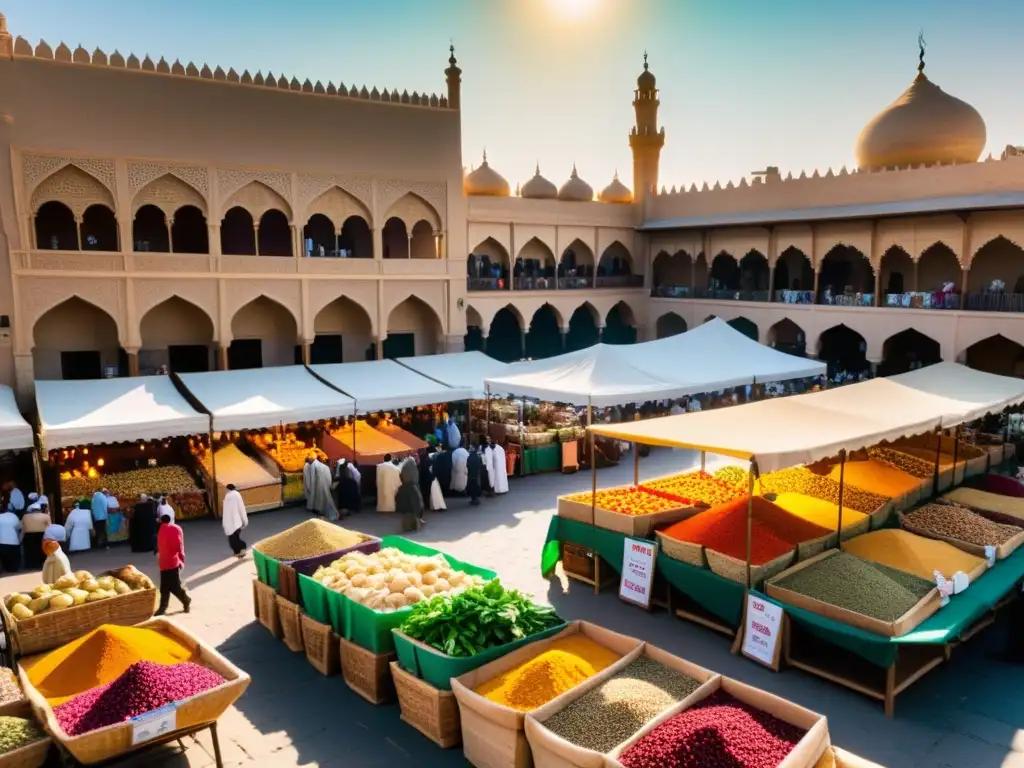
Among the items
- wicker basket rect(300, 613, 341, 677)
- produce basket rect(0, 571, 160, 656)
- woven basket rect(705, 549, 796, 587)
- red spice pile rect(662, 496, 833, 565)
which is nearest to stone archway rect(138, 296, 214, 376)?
produce basket rect(0, 571, 160, 656)

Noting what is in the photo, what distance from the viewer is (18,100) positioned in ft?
45.8

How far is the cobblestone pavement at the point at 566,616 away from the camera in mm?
5703

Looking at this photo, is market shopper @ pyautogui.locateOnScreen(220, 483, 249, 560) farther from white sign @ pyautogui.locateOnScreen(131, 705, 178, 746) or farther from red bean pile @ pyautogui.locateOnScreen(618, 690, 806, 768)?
red bean pile @ pyautogui.locateOnScreen(618, 690, 806, 768)

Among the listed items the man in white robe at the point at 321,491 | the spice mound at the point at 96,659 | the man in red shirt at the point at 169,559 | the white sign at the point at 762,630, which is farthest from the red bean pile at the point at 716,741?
the man in white robe at the point at 321,491

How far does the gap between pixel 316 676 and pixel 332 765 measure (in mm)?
1390

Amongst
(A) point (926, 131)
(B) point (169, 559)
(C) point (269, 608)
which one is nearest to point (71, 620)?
(B) point (169, 559)

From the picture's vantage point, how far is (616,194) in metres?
24.6

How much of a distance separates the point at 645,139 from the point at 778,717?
72.8 feet

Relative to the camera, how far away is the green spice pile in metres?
6.53

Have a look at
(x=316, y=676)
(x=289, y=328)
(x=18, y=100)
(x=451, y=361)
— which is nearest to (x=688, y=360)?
(x=451, y=361)

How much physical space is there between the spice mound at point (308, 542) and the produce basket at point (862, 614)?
3974 millimetres

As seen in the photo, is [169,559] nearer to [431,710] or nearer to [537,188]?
[431,710]

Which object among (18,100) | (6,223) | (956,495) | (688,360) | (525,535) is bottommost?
(525,535)

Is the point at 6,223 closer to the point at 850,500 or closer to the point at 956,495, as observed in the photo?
the point at 850,500
